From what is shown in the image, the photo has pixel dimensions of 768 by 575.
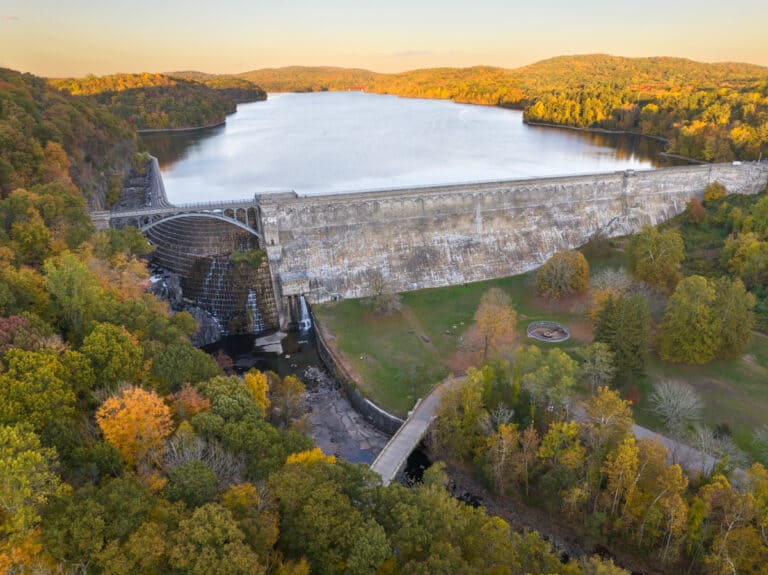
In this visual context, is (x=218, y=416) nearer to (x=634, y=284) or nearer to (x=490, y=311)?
(x=490, y=311)

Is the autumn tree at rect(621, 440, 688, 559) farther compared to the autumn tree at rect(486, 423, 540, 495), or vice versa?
the autumn tree at rect(486, 423, 540, 495)

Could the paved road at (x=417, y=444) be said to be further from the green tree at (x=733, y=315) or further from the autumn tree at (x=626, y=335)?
the green tree at (x=733, y=315)

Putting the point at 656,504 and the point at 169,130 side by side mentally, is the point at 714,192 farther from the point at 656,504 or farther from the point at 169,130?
the point at 169,130

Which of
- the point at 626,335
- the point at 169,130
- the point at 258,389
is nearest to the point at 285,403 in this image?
the point at 258,389

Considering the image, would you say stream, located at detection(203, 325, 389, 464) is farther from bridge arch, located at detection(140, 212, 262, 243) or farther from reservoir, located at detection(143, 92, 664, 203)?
reservoir, located at detection(143, 92, 664, 203)

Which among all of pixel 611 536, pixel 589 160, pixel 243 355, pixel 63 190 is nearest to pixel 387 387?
pixel 243 355

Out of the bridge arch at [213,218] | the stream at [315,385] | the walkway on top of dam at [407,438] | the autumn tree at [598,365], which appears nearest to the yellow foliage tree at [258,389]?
the stream at [315,385]

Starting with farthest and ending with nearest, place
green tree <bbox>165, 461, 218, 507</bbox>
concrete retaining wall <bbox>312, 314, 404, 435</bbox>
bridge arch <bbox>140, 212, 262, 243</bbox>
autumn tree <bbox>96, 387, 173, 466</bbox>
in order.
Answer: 1. bridge arch <bbox>140, 212, 262, 243</bbox>
2. concrete retaining wall <bbox>312, 314, 404, 435</bbox>
3. autumn tree <bbox>96, 387, 173, 466</bbox>
4. green tree <bbox>165, 461, 218, 507</bbox>

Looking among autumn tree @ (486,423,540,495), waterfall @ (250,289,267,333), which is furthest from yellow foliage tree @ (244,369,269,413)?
waterfall @ (250,289,267,333)
